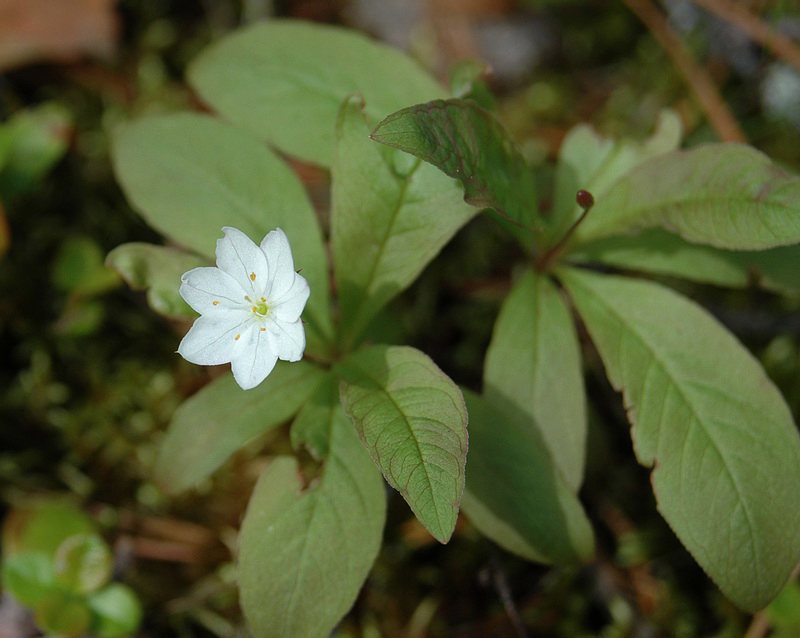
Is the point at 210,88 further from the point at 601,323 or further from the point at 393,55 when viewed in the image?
the point at 601,323

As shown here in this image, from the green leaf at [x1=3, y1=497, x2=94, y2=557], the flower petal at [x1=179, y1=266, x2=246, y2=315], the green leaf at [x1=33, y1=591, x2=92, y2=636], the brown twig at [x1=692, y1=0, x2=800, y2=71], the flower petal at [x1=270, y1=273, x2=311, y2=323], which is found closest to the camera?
the flower petal at [x1=270, y1=273, x2=311, y2=323]

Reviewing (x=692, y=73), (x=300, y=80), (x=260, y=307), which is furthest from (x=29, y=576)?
(x=692, y=73)

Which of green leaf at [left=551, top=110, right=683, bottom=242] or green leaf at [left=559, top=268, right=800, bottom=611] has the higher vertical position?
green leaf at [left=551, top=110, right=683, bottom=242]

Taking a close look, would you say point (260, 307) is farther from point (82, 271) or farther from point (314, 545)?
point (82, 271)

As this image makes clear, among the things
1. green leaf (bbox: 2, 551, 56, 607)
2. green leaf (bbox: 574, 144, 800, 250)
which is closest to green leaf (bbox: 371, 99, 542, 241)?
green leaf (bbox: 574, 144, 800, 250)

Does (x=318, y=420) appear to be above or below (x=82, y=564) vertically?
above

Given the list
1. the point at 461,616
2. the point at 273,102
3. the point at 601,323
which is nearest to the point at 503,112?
A: the point at 273,102

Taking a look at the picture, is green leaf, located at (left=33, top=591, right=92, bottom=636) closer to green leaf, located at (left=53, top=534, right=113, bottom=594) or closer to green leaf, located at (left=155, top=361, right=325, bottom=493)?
green leaf, located at (left=53, top=534, right=113, bottom=594)
